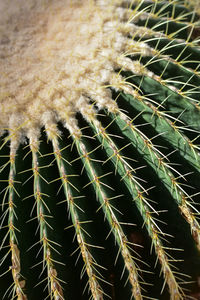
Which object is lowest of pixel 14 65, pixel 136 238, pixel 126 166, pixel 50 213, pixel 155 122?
pixel 136 238

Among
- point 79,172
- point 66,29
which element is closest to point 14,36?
point 66,29

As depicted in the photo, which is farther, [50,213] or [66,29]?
[66,29]

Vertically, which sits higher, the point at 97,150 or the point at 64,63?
the point at 64,63

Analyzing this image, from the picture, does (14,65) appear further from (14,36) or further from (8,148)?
(8,148)

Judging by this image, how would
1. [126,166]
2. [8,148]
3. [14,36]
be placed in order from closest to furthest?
[126,166]
[8,148]
[14,36]

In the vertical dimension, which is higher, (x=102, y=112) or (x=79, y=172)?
(x=102, y=112)

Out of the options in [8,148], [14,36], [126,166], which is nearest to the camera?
[126,166]
